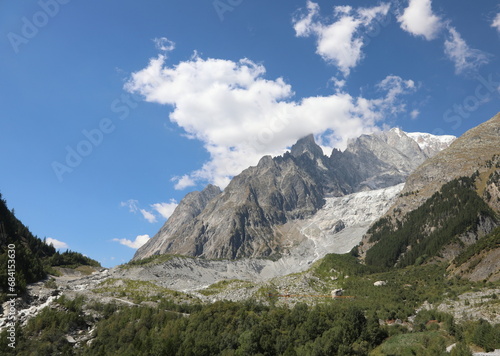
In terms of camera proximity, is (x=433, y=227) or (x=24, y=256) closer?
(x=24, y=256)

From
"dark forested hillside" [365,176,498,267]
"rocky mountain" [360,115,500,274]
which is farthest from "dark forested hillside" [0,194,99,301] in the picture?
"dark forested hillside" [365,176,498,267]

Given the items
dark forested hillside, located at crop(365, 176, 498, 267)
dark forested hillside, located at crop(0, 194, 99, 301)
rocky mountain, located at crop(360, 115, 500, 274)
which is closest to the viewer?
dark forested hillside, located at crop(0, 194, 99, 301)

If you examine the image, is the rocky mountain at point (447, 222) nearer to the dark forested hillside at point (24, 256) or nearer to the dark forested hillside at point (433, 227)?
the dark forested hillside at point (433, 227)

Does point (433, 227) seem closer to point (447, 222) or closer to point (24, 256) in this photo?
→ point (447, 222)

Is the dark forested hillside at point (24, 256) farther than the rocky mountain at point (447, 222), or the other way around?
the rocky mountain at point (447, 222)

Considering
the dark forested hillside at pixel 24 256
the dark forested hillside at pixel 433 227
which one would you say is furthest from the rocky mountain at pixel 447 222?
the dark forested hillside at pixel 24 256

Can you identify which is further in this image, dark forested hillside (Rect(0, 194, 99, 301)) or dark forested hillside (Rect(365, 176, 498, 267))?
dark forested hillside (Rect(365, 176, 498, 267))

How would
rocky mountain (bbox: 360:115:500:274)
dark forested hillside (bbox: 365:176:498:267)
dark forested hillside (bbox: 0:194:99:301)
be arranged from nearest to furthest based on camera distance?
dark forested hillside (bbox: 0:194:99:301)
rocky mountain (bbox: 360:115:500:274)
dark forested hillside (bbox: 365:176:498:267)

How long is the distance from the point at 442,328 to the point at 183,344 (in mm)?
34914

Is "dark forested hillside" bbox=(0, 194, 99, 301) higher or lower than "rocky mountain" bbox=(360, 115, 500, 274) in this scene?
higher

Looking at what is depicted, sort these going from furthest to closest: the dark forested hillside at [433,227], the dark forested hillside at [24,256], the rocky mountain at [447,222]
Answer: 1. the dark forested hillside at [433,227]
2. the rocky mountain at [447,222]
3. the dark forested hillside at [24,256]

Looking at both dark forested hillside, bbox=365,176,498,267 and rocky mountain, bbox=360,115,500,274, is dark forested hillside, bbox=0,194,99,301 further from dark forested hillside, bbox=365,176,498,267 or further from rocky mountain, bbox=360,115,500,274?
dark forested hillside, bbox=365,176,498,267

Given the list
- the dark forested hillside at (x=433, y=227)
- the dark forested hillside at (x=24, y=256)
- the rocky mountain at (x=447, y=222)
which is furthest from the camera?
the dark forested hillside at (x=433, y=227)

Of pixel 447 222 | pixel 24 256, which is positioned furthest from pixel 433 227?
pixel 24 256
